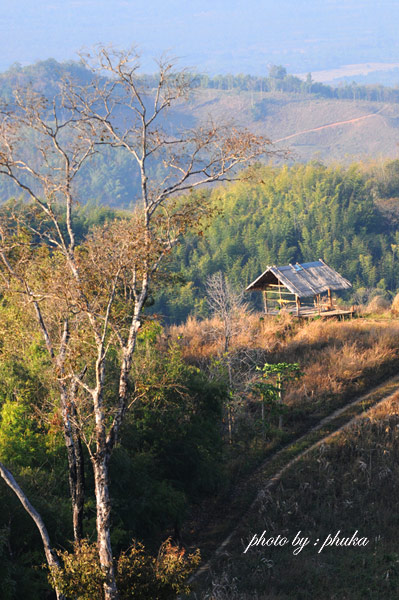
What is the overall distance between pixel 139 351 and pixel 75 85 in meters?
6.78

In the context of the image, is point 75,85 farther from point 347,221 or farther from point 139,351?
point 347,221

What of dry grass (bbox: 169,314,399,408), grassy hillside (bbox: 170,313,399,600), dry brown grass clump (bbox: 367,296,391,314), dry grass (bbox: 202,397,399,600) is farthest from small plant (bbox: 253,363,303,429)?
dry brown grass clump (bbox: 367,296,391,314)

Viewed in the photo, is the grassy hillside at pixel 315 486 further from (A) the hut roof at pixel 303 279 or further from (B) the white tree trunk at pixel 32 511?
(A) the hut roof at pixel 303 279

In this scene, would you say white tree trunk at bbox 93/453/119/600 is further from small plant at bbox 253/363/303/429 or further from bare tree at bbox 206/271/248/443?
small plant at bbox 253/363/303/429

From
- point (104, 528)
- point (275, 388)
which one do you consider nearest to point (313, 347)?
point (275, 388)

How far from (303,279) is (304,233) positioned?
158ft

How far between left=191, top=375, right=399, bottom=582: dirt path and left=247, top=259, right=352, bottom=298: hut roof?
908 centimetres

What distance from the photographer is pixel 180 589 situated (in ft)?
30.2

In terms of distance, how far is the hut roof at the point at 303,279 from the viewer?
28.8 metres

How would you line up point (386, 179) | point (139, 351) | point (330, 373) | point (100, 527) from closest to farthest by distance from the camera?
point (100, 527), point (139, 351), point (330, 373), point (386, 179)

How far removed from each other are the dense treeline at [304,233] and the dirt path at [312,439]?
4640cm

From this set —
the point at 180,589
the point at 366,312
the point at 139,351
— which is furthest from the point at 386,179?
the point at 180,589

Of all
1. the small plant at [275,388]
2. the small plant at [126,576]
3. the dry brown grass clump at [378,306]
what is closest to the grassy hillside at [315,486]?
the small plant at [275,388]

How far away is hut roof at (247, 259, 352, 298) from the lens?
28.8 metres
